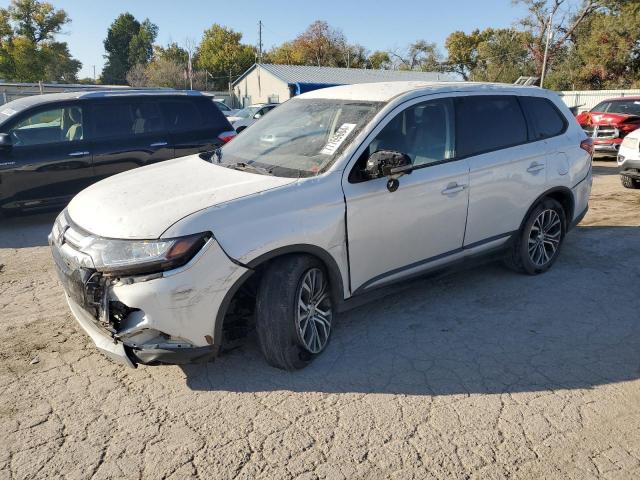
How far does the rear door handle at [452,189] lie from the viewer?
4.17 meters

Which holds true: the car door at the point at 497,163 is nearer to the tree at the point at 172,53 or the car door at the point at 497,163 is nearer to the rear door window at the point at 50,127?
the rear door window at the point at 50,127

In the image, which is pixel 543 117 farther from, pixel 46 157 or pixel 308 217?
pixel 46 157

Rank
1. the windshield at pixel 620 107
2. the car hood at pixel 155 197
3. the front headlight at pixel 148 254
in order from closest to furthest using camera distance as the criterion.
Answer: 1. the front headlight at pixel 148 254
2. the car hood at pixel 155 197
3. the windshield at pixel 620 107

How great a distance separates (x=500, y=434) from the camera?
9.59 feet

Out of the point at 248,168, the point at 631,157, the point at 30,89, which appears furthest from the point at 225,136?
the point at 30,89

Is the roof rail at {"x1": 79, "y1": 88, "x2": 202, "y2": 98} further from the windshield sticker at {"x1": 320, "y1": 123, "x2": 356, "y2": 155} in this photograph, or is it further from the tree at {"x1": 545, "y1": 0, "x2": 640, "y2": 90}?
the tree at {"x1": 545, "y1": 0, "x2": 640, "y2": 90}

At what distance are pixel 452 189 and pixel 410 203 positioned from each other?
0.50 metres

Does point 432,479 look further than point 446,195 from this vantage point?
No

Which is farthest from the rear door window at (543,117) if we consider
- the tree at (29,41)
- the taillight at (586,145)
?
the tree at (29,41)

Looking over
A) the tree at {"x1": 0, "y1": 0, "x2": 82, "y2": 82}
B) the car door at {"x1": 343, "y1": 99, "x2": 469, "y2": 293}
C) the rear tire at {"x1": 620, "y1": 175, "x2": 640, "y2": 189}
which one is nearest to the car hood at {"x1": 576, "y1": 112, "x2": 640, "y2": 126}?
the rear tire at {"x1": 620, "y1": 175, "x2": 640, "y2": 189}

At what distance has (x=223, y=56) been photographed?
68.6 metres

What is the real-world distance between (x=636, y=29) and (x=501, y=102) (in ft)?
133

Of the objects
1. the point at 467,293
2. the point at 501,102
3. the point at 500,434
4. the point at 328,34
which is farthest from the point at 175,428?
the point at 328,34

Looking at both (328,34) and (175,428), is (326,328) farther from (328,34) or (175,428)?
(328,34)
